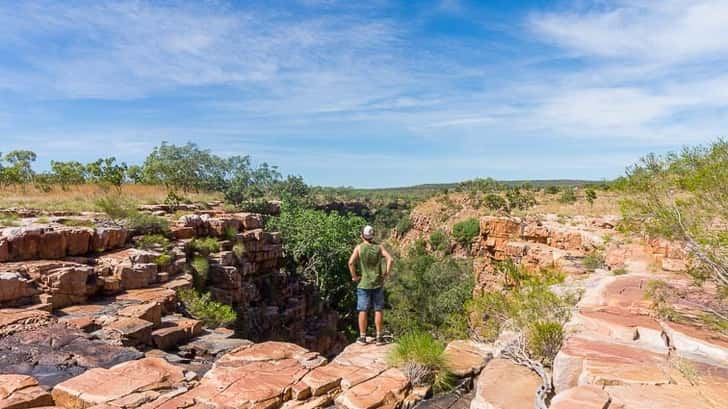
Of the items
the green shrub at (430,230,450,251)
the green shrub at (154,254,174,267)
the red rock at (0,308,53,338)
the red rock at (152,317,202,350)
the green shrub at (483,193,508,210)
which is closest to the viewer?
the red rock at (0,308,53,338)

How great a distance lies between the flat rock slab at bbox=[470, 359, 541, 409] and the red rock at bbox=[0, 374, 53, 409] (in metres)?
3.91

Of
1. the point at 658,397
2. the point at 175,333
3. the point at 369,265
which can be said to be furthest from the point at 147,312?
the point at 658,397

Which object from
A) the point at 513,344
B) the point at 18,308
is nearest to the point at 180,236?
the point at 18,308

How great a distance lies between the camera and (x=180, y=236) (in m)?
12.6

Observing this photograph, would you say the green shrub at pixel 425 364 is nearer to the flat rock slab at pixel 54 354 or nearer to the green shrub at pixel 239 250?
the flat rock slab at pixel 54 354

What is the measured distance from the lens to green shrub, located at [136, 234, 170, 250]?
1056 cm

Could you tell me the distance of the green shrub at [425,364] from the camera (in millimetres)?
4305

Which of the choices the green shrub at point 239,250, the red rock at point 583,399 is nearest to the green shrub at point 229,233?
the green shrub at point 239,250

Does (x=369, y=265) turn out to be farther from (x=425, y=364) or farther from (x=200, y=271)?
(x=200, y=271)

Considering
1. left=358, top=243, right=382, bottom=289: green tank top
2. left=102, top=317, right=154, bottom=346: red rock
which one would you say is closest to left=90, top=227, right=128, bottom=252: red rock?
left=102, top=317, right=154, bottom=346: red rock

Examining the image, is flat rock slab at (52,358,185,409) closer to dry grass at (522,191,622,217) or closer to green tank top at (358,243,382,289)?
green tank top at (358,243,382,289)

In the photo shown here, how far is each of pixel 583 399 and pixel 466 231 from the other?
33.8m

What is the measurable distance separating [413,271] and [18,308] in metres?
21.1

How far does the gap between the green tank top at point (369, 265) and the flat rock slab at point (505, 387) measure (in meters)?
1.74
